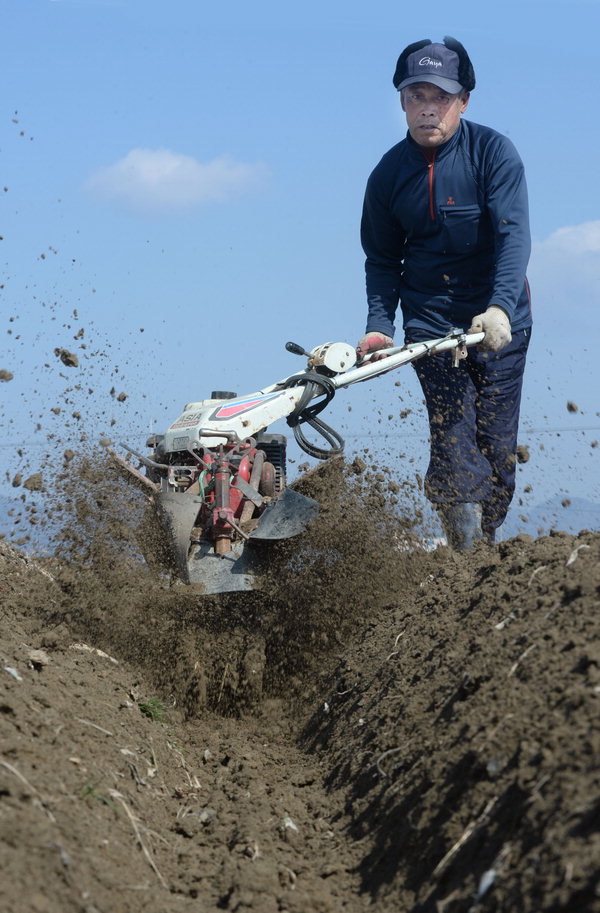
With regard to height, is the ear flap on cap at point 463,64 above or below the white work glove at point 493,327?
above

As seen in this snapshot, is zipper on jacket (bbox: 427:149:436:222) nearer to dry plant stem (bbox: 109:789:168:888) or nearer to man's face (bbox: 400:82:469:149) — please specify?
man's face (bbox: 400:82:469:149)

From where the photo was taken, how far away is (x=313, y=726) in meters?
4.88

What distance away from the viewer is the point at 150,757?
13.5 ft

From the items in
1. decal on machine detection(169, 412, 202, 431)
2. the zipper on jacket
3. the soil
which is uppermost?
the zipper on jacket

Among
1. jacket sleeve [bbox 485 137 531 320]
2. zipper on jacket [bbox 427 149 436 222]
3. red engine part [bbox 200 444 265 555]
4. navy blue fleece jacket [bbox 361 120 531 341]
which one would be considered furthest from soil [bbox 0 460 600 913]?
zipper on jacket [bbox 427 149 436 222]

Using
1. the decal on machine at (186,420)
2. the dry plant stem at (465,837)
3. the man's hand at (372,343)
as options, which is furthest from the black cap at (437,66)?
the dry plant stem at (465,837)

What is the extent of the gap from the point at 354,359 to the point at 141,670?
82.8 inches

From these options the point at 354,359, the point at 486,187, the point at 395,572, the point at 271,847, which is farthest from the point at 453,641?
the point at 486,187

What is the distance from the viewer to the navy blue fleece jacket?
595cm

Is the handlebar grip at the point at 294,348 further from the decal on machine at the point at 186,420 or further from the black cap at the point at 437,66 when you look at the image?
the black cap at the point at 437,66

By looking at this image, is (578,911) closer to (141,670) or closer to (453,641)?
(453,641)

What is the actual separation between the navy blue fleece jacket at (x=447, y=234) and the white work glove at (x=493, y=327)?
78mm

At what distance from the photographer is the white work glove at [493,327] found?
5727mm

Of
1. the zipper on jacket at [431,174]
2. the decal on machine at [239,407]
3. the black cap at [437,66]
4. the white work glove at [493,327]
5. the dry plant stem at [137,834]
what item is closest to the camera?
the dry plant stem at [137,834]
